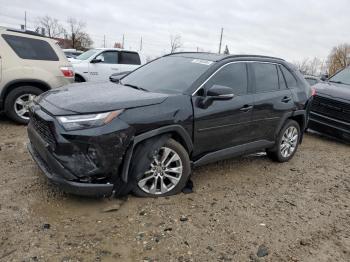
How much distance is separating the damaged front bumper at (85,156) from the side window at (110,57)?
25.4ft

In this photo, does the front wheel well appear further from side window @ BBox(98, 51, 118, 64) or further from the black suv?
side window @ BBox(98, 51, 118, 64)

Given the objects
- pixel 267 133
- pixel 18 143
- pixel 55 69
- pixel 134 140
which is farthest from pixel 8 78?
pixel 267 133

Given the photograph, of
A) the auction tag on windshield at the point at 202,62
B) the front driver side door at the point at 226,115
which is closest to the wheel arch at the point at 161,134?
the front driver side door at the point at 226,115

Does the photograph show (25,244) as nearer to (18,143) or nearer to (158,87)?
(158,87)

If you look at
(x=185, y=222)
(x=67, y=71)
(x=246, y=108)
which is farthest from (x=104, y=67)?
(x=185, y=222)

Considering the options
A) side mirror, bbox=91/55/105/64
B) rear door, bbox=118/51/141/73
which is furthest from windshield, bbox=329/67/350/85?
side mirror, bbox=91/55/105/64

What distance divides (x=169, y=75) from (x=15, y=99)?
11.7 ft

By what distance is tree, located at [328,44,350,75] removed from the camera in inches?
2390

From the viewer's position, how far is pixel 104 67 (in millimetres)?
10906

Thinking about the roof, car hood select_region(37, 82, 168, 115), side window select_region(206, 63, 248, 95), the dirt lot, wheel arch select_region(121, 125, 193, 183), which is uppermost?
the roof

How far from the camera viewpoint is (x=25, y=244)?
3.11 meters

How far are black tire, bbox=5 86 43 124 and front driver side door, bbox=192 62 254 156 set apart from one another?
4.00 m

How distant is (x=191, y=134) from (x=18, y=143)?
3.09m

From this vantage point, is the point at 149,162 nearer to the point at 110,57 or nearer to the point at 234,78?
the point at 234,78
